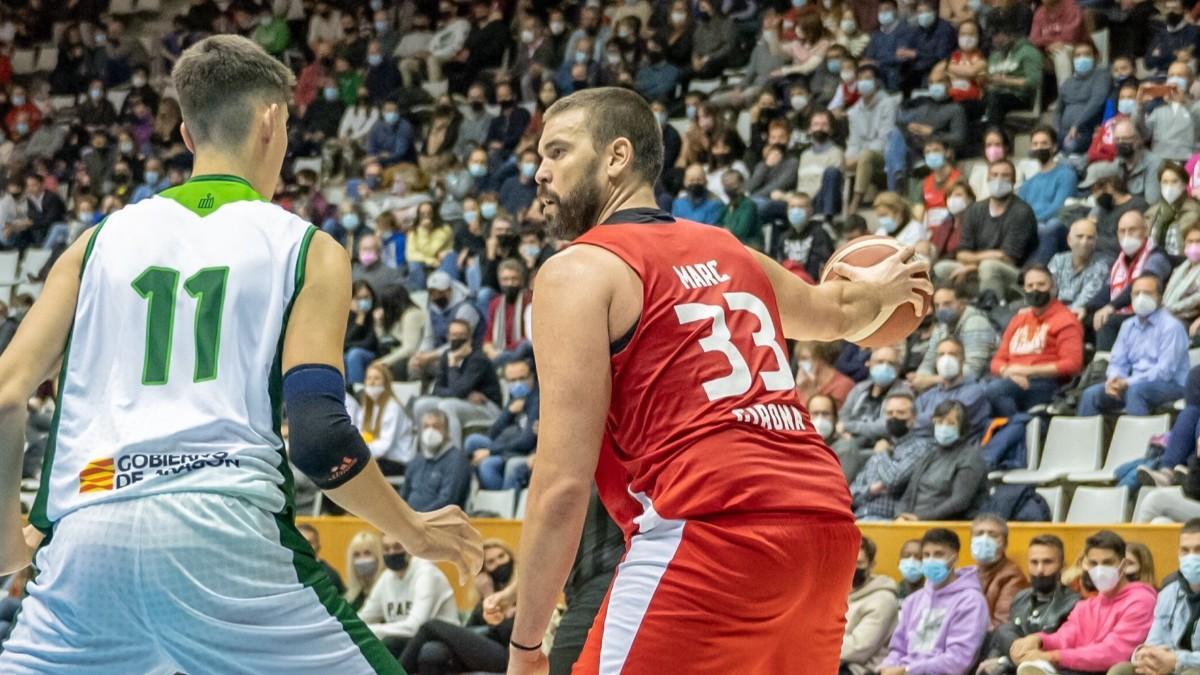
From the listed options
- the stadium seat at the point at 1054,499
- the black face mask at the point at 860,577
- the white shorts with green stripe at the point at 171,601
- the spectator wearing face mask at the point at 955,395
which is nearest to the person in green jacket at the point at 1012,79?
the spectator wearing face mask at the point at 955,395

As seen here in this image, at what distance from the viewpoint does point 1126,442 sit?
11.4 m

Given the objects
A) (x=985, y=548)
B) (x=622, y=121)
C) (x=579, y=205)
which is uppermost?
(x=622, y=121)

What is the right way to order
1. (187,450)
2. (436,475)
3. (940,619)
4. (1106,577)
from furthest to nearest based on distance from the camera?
(436,475) → (940,619) → (1106,577) → (187,450)

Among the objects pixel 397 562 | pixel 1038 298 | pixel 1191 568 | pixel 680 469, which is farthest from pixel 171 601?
pixel 1038 298

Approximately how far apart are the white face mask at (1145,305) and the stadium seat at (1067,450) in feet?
3.20

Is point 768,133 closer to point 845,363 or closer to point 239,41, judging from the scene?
point 845,363

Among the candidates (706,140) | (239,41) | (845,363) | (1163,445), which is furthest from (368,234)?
(239,41)

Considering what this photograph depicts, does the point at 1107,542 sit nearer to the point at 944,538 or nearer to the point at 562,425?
the point at 944,538

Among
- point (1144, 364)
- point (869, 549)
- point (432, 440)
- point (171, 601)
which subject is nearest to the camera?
point (171, 601)

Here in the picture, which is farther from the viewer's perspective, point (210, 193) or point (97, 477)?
point (210, 193)

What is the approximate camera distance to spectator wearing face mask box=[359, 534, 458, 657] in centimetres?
1112

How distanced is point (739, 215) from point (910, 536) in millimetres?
5630

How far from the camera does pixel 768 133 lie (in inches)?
671

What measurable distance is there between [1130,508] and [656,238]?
7.89 metres
